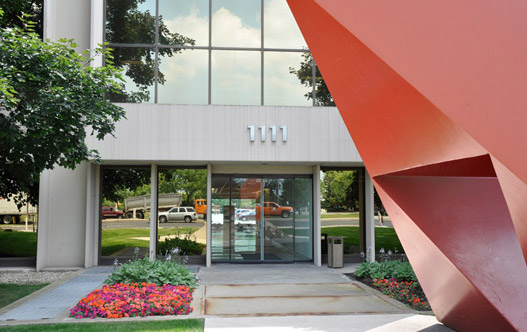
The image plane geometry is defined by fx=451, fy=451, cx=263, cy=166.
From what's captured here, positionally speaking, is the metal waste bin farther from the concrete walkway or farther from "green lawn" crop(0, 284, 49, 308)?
"green lawn" crop(0, 284, 49, 308)

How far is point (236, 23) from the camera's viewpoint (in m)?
14.2

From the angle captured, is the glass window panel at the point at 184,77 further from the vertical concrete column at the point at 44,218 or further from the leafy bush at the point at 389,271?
the leafy bush at the point at 389,271

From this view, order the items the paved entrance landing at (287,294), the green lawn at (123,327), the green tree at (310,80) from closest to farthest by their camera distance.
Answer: the green lawn at (123,327) → the paved entrance landing at (287,294) → the green tree at (310,80)

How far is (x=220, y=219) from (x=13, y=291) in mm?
6490

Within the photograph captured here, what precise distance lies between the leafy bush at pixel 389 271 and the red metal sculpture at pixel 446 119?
498 cm

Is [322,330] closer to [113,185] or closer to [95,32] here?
[113,185]

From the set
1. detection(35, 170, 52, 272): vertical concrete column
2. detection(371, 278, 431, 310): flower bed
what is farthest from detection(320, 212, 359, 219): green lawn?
detection(35, 170, 52, 272): vertical concrete column

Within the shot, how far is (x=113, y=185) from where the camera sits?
14664 millimetres

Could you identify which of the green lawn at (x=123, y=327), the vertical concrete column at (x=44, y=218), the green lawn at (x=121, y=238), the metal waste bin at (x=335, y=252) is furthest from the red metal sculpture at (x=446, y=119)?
the vertical concrete column at (x=44, y=218)

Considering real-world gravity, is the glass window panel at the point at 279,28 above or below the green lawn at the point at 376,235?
above

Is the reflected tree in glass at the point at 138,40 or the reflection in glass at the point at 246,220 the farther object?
the reflection in glass at the point at 246,220

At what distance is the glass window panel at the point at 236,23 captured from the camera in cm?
1412

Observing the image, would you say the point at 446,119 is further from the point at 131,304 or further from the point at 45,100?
the point at 45,100

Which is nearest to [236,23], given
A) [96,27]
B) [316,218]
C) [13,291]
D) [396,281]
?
[96,27]
